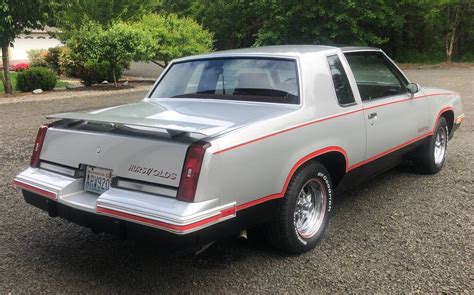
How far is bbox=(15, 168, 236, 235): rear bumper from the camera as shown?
273 cm

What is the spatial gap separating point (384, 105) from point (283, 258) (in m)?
1.92

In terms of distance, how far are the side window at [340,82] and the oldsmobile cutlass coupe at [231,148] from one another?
0.5 inches

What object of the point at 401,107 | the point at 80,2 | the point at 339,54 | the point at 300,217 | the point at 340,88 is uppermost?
the point at 80,2

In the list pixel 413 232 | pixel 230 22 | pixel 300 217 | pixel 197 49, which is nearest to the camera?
pixel 300 217

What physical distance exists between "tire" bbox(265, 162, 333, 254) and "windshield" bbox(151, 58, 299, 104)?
63 cm

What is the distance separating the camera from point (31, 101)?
1428cm

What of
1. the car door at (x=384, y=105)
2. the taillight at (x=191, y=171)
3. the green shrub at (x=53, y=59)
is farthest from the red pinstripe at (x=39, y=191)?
the green shrub at (x=53, y=59)

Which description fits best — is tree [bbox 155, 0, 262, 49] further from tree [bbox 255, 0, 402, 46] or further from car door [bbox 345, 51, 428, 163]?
car door [bbox 345, 51, 428, 163]

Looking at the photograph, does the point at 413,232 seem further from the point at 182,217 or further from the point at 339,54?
the point at 182,217

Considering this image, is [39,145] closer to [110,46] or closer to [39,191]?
[39,191]

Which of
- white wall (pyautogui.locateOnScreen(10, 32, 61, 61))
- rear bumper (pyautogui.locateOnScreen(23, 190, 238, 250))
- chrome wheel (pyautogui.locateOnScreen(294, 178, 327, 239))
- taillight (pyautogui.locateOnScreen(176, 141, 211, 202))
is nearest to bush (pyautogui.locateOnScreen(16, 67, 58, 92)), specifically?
rear bumper (pyautogui.locateOnScreen(23, 190, 238, 250))

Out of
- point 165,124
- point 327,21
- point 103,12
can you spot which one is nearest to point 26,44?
point 103,12

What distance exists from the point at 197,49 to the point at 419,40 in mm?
21804

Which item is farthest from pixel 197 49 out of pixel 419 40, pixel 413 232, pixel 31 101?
pixel 419 40
